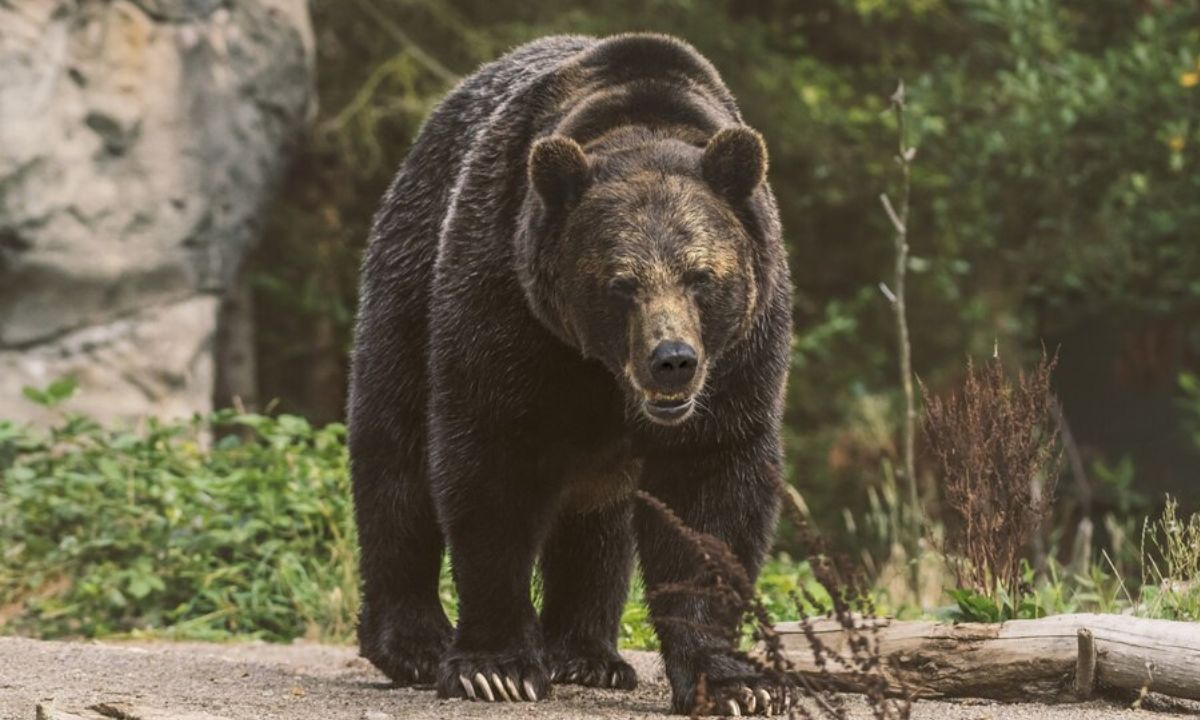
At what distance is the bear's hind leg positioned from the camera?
601 centimetres

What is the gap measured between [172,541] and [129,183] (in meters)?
3.29

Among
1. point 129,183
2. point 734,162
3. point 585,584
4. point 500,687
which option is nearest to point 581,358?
point 734,162

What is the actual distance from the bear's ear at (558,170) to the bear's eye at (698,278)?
428 mm

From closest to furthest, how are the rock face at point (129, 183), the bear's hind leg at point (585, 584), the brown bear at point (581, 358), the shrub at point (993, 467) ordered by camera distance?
the brown bear at point (581, 358) < the shrub at point (993, 467) < the bear's hind leg at point (585, 584) < the rock face at point (129, 183)

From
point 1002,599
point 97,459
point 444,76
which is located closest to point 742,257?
point 1002,599

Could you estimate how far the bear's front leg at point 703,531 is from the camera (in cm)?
504

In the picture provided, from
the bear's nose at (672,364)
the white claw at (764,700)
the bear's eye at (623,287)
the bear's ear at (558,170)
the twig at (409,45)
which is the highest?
the twig at (409,45)

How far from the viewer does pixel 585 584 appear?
241 inches

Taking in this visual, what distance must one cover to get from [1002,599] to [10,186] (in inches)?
247

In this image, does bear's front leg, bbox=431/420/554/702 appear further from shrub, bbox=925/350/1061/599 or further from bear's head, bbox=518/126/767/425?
shrub, bbox=925/350/1061/599

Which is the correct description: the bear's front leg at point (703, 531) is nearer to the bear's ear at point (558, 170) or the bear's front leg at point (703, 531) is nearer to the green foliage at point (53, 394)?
the bear's ear at point (558, 170)

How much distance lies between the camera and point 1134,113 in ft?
33.3

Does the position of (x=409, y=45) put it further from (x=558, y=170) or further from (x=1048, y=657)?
(x=1048, y=657)

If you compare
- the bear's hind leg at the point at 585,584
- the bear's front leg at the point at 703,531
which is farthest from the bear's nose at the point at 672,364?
the bear's hind leg at the point at 585,584
